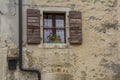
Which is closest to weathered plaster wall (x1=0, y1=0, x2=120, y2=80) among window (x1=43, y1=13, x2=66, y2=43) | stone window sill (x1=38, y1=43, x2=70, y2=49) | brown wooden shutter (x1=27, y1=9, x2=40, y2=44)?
stone window sill (x1=38, y1=43, x2=70, y2=49)

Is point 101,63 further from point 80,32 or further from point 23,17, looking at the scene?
point 23,17

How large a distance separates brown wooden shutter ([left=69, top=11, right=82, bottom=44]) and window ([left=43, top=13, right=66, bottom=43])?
0.27 meters

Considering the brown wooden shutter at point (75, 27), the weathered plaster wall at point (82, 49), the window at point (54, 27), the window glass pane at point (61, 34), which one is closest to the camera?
the weathered plaster wall at point (82, 49)

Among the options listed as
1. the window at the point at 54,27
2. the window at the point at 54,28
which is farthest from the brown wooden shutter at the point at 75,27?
the window at the point at 54,28

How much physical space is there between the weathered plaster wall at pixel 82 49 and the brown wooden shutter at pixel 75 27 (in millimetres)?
162

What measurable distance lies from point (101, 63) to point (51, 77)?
160cm

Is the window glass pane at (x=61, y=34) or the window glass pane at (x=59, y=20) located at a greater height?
the window glass pane at (x=59, y=20)

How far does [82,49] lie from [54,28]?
1.07m

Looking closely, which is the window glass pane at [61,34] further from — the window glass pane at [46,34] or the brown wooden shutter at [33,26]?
the brown wooden shutter at [33,26]

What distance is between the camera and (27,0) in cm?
1159

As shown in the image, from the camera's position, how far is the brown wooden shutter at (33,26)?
11281 millimetres

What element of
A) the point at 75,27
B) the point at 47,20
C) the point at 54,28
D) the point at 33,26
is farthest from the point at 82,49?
the point at 33,26

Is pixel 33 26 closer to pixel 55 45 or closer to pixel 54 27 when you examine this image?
pixel 54 27

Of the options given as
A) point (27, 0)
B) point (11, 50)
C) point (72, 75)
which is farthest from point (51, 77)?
point (27, 0)
